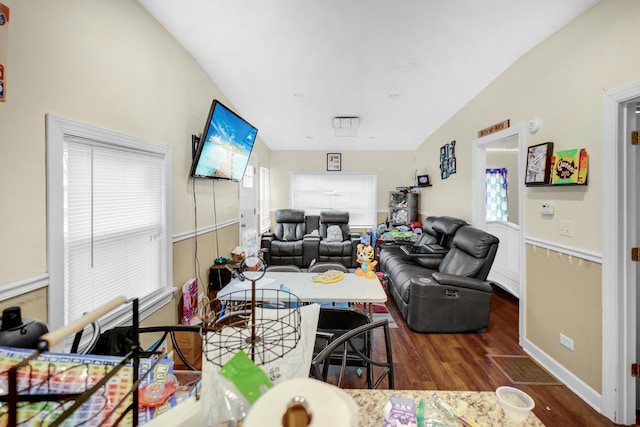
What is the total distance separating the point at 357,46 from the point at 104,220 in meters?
2.35

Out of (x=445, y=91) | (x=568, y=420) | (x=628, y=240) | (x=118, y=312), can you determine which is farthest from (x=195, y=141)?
(x=568, y=420)

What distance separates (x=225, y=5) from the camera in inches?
74.7

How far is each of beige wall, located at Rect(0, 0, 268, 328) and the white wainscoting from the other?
4183mm

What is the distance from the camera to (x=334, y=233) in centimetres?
542

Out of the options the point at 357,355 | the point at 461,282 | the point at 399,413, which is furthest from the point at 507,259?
the point at 399,413

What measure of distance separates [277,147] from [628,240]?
5.82 metres

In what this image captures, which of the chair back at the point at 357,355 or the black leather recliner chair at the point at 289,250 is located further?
the black leather recliner chair at the point at 289,250

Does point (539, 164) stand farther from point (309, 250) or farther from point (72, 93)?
point (309, 250)

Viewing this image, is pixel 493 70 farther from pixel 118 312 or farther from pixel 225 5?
pixel 118 312

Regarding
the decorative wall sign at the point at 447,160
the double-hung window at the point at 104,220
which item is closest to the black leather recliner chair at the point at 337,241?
the decorative wall sign at the point at 447,160

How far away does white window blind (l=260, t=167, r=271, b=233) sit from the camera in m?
5.82

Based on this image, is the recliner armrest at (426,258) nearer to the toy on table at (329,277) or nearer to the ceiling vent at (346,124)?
the toy on table at (329,277)

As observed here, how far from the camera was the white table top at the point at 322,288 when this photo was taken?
80.0 inches

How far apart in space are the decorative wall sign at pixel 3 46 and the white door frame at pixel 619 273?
10.1ft
